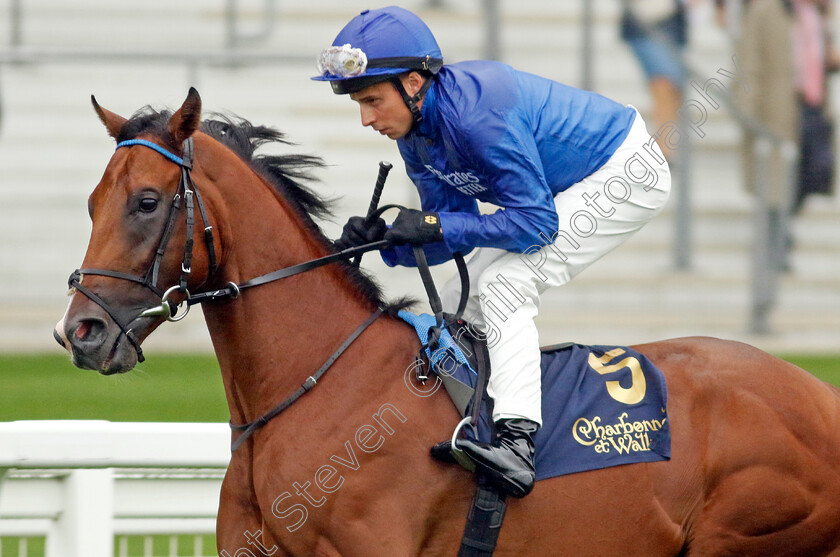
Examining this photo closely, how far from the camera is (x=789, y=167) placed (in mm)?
7242

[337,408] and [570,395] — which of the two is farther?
[570,395]

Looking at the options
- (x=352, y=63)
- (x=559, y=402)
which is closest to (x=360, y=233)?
(x=352, y=63)

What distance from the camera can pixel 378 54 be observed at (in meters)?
3.03

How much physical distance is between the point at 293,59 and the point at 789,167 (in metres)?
3.25

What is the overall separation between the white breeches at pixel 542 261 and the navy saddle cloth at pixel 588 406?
9 centimetres

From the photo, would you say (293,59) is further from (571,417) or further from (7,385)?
(571,417)

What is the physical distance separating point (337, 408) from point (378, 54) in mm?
940

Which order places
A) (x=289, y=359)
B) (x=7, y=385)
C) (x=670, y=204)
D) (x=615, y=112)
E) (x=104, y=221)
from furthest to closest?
(x=670, y=204), (x=7, y=385), (x=615, y=112), (x=289, y=359), (x=104, y=221)

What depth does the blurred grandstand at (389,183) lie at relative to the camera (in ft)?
23.9

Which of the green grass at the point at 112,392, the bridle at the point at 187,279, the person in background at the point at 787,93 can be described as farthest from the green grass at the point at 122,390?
the bridle at the point at 187,279

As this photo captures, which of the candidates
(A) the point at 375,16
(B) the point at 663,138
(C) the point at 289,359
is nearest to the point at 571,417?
(C) the point at 289,359

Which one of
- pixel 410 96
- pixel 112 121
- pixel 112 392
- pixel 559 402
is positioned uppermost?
pixel 410 96

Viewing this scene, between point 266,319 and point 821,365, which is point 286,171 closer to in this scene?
Answer: point 266,319

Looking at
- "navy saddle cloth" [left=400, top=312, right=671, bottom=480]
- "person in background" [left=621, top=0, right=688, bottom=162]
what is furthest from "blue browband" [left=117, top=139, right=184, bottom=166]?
"person in background" [left=621, top=0, right=688, bottom=162]
